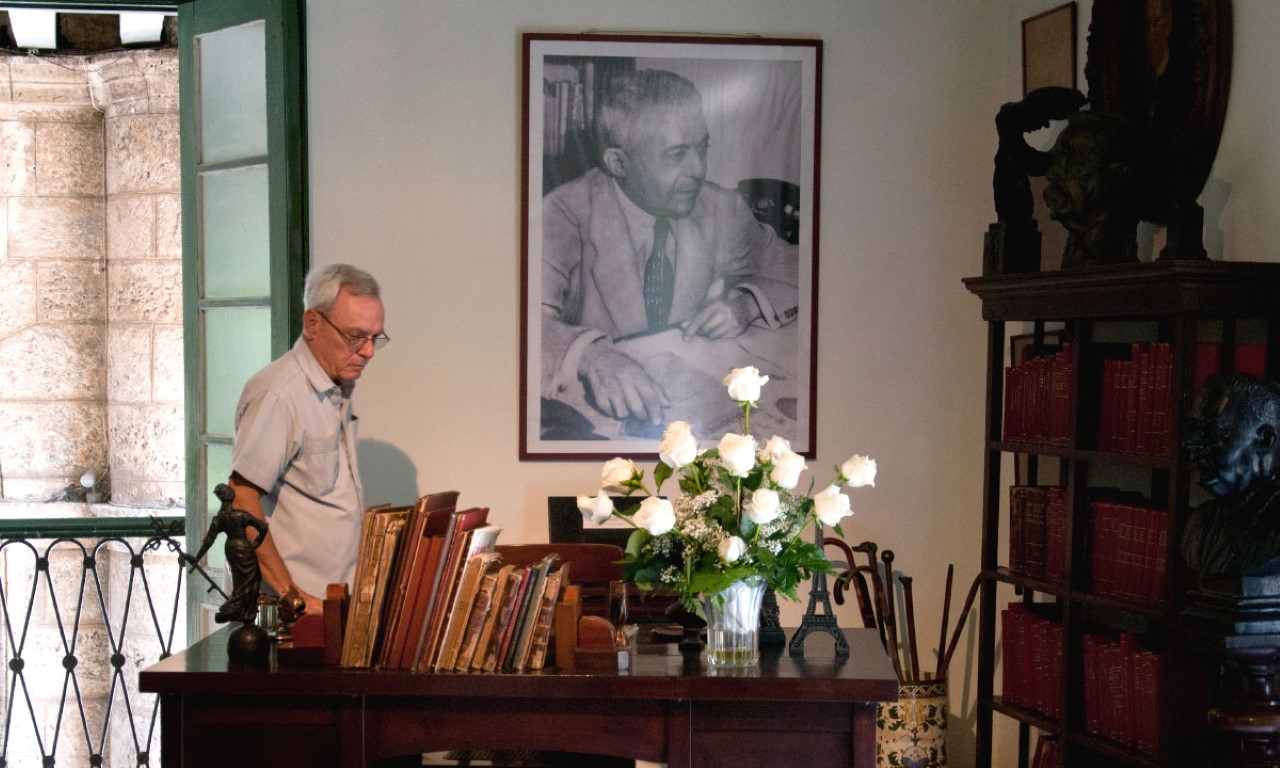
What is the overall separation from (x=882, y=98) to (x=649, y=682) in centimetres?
298

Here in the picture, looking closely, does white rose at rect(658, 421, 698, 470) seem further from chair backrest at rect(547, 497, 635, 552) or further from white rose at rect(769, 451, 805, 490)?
chair backrest at rect(547, 497, 635, 552)

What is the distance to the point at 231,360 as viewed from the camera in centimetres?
489

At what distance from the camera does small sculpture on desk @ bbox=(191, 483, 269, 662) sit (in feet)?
9.54

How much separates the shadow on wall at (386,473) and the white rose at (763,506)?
247cm

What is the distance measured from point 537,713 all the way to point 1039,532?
1918mm

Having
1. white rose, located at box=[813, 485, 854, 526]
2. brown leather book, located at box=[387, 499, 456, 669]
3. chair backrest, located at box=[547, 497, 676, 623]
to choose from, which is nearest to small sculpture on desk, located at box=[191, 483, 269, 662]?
brown leather book, located at box=[387, 499, 456, 669]

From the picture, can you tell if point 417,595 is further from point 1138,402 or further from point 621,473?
point 1138,402

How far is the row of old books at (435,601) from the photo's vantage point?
9.17 ft

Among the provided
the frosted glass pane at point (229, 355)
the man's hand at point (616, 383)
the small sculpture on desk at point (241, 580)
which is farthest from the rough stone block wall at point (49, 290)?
the small sculpture on desk at point (241, 580)

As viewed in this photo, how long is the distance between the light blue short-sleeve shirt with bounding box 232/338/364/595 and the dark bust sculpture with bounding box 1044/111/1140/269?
219 cm

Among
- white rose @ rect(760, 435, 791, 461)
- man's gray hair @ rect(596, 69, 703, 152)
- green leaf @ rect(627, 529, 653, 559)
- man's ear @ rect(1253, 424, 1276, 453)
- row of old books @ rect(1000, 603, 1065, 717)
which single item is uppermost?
man's gray hair @ rect(596, 69, 703, 152)

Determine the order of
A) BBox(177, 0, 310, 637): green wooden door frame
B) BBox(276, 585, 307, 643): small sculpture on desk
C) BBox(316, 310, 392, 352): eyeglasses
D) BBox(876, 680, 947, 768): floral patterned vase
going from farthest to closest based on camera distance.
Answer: BBox(177, 0, 310, 637): green wooden door frame < BBox(876, 680, 947, 768): floral patterned vase < BBox(316, 310, 392, 352): eyeglasses < BBox(276, 585, 307, 643): small sculpture on desk

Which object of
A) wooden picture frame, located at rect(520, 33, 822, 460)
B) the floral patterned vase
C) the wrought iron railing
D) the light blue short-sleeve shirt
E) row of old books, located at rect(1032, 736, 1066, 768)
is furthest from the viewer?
the wrought iron railing

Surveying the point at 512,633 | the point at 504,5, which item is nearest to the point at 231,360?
the point at 504,5
